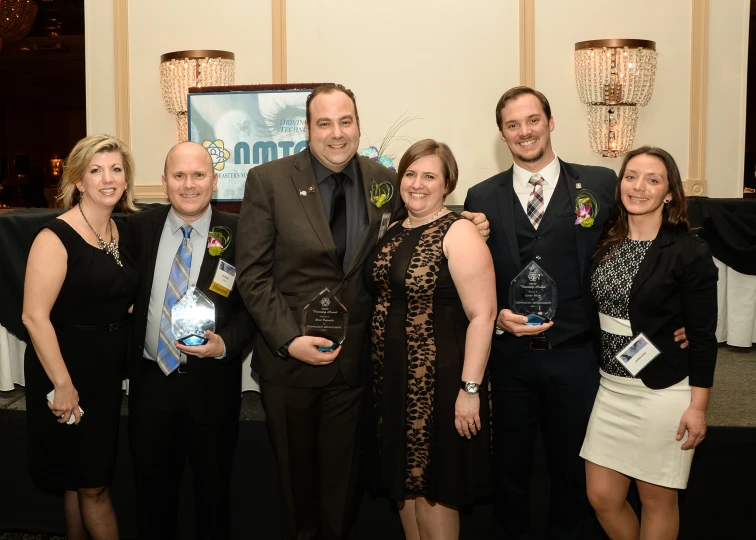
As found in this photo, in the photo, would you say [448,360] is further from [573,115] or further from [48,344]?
[573,115]

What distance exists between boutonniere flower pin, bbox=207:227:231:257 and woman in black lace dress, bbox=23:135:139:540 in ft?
0.98

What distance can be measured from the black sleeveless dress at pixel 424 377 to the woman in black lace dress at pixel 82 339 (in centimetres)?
94

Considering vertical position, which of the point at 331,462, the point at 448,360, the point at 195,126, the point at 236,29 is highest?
the point at 236,29

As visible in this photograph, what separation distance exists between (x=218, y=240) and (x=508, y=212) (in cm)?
102

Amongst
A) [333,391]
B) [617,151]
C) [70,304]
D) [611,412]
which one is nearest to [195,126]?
[70,304]

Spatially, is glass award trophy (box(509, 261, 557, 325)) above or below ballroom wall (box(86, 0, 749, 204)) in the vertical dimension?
below

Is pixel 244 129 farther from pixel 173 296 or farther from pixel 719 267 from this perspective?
pixel 719 267

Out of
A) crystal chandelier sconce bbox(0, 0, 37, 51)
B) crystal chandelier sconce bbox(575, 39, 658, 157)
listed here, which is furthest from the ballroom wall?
crystal chandelier sconce bbox(0, 0, 37, 51)

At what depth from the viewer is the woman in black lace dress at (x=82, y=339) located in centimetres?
246

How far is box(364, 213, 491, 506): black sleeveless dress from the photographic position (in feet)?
7.68

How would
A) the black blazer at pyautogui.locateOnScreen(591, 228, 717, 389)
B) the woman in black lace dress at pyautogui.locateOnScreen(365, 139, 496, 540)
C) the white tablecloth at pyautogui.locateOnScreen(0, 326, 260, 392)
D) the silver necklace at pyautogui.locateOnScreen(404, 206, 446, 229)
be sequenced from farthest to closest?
the white tablecloth at pyautogui.locateOnScreen(0, 326, 260, 392)
the silver necklace at pyautogui.locateOnScreen(404, 206, 446, 229)
the woman in black lace dress at pyautogui.locateOnScreen(365, 139, 496, 540)
the black blazer at pyautogui.locateOnScreen(591, 228, 717, 389)

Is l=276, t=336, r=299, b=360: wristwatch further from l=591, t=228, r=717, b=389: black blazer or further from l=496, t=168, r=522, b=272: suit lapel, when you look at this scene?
l=591, t=228, r=717, b=389: black blazer

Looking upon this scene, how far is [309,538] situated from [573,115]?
13.3 ft

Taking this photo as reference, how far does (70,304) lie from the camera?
2.50 meters
